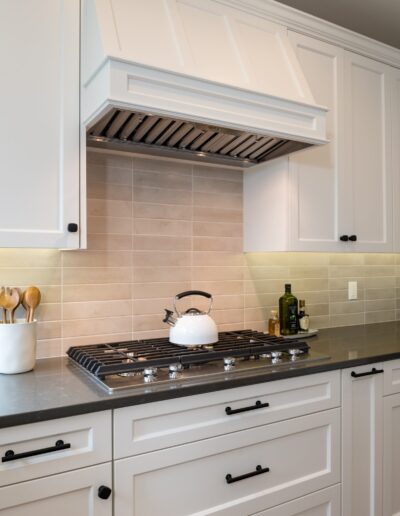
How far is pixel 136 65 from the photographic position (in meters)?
1.45

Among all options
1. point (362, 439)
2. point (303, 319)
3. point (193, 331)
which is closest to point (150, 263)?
point (193, 331)

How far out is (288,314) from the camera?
91.4 inches

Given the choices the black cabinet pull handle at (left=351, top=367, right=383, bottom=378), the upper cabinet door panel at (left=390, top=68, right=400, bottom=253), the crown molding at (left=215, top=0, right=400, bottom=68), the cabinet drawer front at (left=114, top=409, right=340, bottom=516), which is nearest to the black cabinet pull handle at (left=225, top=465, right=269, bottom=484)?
the cabinet drawer front at (left=114, top=409, right=340, bottom=516)

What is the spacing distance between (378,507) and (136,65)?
6.59 ft

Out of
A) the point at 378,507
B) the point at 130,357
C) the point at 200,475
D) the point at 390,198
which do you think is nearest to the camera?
the point at 200,475

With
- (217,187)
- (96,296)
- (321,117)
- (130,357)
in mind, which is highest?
(321,117)

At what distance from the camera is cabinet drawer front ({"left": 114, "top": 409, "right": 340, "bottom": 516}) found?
135 centimetres

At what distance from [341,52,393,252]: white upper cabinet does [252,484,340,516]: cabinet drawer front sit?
1187mm

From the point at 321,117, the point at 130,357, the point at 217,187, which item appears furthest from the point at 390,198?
the point at 130,357

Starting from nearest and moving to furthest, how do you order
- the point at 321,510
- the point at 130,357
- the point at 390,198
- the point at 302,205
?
the point at 130,357
the point at 321,510
the point at 302,205
the point at 390,198

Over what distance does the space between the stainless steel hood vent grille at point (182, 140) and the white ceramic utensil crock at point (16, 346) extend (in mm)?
776

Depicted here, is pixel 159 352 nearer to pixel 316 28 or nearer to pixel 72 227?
pixel 72 227

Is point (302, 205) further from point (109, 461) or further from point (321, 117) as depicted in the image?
point (109, 461)

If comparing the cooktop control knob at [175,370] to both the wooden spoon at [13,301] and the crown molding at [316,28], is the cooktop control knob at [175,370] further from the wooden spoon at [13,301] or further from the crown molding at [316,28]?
the crown molding at [316,28]
